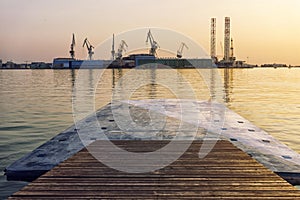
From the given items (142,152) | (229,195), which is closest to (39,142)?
(142,152)

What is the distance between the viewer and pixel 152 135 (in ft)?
35.7

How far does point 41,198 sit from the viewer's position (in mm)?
5262

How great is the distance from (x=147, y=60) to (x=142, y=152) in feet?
566

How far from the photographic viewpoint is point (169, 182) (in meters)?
6.04

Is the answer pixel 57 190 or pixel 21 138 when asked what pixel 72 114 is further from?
pixel 57 190

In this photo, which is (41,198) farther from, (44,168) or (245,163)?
(245,163)

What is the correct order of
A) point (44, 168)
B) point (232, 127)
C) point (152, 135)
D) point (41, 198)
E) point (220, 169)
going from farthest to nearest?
point (232, 127) → point (152, 135) → point (44, 168) → point (220, 169) → point (41, 198)

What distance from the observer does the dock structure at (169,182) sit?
5.40 meters

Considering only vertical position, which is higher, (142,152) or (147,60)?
(147,60)

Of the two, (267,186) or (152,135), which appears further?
(152,135)

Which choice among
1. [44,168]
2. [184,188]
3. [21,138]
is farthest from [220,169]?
[21,138]

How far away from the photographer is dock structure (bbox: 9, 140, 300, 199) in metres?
5.40

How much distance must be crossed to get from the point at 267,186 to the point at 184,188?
4.63 ft

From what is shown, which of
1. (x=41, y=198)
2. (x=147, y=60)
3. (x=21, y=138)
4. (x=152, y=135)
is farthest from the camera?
(x=147, y=60)
